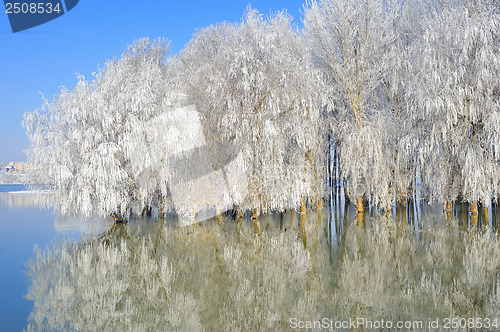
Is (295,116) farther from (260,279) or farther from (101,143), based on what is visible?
(260,279)

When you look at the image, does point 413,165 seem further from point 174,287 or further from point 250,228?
point 174,287

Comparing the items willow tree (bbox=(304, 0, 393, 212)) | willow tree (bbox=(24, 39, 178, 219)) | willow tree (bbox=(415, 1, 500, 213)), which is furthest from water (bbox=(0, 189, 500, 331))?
willow tree (bbox=(304, 0, 393, 212))

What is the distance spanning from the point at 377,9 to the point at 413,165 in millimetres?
6115

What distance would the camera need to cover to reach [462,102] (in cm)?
1205

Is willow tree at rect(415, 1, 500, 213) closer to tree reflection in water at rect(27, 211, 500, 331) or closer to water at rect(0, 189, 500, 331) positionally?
water at rect(0, 189, 500, 331)

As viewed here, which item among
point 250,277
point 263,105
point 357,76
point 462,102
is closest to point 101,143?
point 263,105

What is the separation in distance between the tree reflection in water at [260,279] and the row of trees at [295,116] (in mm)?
2640

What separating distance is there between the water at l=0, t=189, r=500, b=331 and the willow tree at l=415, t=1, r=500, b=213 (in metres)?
2.13

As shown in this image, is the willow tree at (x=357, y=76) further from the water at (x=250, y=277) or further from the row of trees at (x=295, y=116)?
the water at (x=250, y=277)

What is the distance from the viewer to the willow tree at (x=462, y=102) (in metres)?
11.7

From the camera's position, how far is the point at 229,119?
12273mm

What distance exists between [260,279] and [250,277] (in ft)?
0.64

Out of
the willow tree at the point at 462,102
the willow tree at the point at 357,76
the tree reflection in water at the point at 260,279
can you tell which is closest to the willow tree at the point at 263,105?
the willow tree at the point at 357,76

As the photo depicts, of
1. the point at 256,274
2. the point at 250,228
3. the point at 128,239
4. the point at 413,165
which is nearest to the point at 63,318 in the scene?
the point at 256,274
